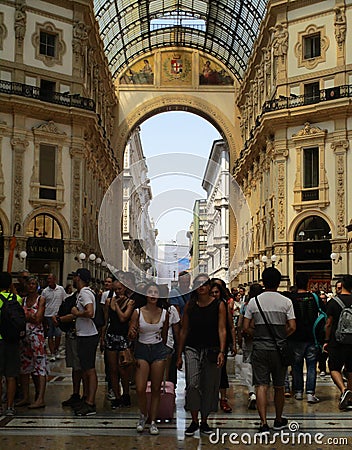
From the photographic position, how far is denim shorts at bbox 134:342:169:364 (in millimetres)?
8750

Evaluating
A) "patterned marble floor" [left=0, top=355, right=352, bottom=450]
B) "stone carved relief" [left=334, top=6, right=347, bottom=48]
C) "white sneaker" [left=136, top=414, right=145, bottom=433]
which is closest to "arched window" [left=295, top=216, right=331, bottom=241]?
"stone carved relief" [left=334, top=6, right=347, bottom=48]

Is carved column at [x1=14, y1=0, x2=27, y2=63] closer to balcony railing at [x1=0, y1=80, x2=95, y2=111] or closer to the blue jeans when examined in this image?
balcony railing at [x1=0, y1=80, x2=95, y2=111]

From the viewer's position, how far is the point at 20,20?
34281 millimetres

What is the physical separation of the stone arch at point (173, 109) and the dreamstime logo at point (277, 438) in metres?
46.3

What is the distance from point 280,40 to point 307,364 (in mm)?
27943

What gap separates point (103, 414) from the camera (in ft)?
32.6

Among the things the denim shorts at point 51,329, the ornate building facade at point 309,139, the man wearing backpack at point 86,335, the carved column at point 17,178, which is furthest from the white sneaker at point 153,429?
the carved column at point 17,178

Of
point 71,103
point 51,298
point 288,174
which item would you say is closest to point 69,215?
point 71,103

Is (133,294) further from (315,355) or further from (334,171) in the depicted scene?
(334,171)

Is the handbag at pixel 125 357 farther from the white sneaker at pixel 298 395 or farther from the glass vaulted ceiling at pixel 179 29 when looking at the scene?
the glass vaulted ceiling at pixel 179 29

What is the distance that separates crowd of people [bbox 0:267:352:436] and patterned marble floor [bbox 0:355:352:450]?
0.73 feet

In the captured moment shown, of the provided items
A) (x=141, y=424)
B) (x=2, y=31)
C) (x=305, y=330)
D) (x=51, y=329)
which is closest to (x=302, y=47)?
(x=2, y=31)

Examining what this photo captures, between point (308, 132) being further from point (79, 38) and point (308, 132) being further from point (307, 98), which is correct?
point (79, 38)

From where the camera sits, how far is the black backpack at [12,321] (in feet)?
31.0
